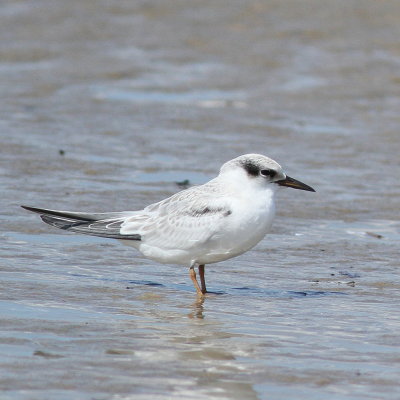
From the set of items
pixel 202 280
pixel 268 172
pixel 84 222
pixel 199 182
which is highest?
pixel 268 172

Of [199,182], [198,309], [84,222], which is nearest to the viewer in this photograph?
[198,309]

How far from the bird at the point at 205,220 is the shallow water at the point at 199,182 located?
0.27 metres

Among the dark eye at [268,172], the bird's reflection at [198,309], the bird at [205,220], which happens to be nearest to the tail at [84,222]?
the bird at [205,220]

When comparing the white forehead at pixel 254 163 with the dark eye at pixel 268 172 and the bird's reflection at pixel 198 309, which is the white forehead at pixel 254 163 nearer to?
the dark eye at pixel 268 172

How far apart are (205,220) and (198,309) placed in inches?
25.3

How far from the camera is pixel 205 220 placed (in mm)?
6754

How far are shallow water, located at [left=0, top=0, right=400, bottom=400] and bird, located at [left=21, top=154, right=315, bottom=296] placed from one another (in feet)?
0.88

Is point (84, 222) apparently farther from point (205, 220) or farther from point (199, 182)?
point (199, 182)

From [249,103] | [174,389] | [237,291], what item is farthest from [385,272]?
[249,103]

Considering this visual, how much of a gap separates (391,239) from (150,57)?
23.3 feet

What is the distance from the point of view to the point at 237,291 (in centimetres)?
692

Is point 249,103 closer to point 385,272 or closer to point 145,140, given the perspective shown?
point 145,140

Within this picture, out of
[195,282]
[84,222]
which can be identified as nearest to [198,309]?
[195,282]

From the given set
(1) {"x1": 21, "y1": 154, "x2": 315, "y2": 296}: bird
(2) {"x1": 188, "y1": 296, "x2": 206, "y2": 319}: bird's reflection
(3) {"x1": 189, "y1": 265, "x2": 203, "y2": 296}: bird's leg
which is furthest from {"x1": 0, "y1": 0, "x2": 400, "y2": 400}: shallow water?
(1) {"x1": 21, "y1": 154, "x2": 315, "y2": 296}: bird
